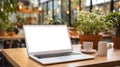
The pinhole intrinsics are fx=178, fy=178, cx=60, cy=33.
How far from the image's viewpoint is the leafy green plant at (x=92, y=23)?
1820 mm

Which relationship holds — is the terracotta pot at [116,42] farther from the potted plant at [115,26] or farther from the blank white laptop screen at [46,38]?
the blank white laptop screen at [46,38]

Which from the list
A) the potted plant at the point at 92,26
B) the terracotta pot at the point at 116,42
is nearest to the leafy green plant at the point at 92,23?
the potted plant at the point at 92,26

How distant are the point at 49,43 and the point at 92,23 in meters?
0.57

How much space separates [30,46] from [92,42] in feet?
2.31

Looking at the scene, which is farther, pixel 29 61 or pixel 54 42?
pixel 54 42

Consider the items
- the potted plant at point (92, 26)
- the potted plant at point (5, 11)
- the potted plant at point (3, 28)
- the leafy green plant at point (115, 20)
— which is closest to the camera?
the potted plant at point (92, 26)

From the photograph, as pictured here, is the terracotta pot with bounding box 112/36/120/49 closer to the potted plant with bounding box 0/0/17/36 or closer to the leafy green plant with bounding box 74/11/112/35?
Answer: the leafy green plant with bounding box 74/11/112/35

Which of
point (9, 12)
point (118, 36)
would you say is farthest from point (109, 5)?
point (118, 36)

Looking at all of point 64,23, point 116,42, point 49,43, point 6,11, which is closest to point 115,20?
point 116,42

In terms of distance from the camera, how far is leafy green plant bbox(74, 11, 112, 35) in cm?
182

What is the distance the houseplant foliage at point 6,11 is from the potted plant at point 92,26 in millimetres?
3051

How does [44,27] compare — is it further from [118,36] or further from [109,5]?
[109,5]

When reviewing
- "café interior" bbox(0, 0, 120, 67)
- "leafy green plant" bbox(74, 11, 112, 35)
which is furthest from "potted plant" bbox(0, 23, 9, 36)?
"leafy green plant" bbox(74, 11, 112, 35)

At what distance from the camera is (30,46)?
1394mm
